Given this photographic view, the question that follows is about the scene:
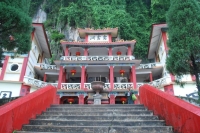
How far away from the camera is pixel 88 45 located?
1889 centimetres

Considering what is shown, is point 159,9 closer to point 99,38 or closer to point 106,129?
point 99,38

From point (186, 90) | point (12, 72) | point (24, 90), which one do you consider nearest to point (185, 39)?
point (186, 90)

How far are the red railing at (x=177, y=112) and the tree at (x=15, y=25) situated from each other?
17.4 ft

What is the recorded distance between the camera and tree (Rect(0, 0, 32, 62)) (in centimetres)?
574

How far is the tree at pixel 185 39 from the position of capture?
6.29 m

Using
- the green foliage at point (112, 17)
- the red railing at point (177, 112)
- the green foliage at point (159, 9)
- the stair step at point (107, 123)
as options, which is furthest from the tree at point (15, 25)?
the green foliage at point (159, 9)

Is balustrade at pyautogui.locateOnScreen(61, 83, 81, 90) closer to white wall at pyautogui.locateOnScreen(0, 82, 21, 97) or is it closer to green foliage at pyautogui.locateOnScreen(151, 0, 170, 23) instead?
white wall at pyautogui.locateOnScreen(0, 82, 21, 97)

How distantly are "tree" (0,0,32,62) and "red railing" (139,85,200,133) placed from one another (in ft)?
17.4

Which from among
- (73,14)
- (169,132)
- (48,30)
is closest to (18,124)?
(169,132)

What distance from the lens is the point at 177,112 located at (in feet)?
12.3

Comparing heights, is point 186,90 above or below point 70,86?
below

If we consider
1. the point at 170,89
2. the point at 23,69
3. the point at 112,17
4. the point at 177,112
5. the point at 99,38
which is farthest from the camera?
the point at 112,17

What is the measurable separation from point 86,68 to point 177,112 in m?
15.8

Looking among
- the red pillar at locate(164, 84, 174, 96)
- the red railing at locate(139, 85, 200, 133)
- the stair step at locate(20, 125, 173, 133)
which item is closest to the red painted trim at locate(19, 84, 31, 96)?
the stair step at locate(20, 125, 173, 133)
